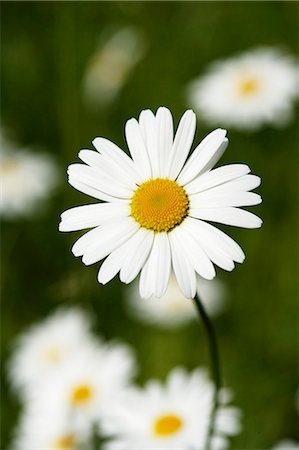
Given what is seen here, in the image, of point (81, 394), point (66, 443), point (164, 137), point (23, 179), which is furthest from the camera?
point (23, 179)

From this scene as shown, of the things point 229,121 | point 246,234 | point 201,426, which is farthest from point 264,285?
point 201,426

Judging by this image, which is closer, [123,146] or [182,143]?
[182,143]

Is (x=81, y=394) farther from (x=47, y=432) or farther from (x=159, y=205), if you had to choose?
(x=159, y=205)

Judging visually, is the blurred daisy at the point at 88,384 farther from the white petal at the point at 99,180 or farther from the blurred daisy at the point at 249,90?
the blurred daisy at the point at 249,90

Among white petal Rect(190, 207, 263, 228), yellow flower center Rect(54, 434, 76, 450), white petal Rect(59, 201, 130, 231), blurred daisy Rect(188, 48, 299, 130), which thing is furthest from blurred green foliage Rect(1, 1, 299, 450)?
white petal Rect(190, 207, 263, 228)

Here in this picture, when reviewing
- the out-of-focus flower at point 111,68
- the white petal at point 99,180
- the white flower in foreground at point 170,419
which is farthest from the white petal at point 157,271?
the out-of-focus flower at point 111,68

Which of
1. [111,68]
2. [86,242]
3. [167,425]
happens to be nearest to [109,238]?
[86,242]

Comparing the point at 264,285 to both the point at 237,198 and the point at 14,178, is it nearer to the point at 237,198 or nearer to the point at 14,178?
the point at 14,178
